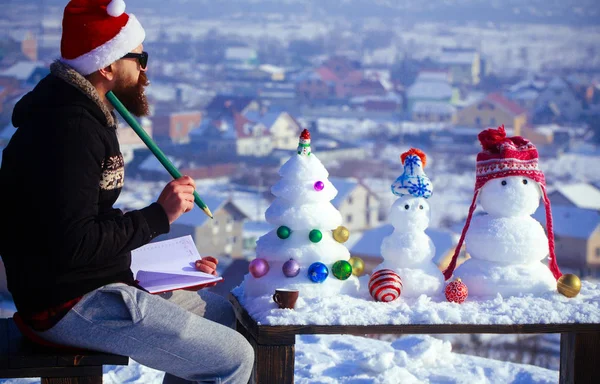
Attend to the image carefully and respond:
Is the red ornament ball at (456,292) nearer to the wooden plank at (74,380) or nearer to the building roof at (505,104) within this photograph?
the wooden plank at (74,380)

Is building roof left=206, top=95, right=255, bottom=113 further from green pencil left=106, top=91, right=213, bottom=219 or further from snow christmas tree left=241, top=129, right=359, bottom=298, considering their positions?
green pencil left=106, top=91, right=213, bottom=219

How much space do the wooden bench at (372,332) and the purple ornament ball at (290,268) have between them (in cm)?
15

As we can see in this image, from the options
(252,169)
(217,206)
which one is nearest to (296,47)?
(252,169)

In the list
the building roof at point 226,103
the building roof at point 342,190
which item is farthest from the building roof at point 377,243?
the building roof at point 226,103

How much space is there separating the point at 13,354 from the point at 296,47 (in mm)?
27329

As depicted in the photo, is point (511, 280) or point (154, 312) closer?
point (154, 312)

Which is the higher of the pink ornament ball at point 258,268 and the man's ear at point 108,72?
the man's ear at point 108,72

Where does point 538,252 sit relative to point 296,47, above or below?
below

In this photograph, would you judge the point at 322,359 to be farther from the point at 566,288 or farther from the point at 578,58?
the point at 578,58

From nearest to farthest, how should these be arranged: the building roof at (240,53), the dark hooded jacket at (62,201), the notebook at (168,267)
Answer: the dark hooded jacket at (62,201)
the notebook at (168,267)
the building roof at (240,53)

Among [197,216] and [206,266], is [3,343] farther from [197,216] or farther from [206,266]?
[197,216]

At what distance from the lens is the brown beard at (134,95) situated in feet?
5.70

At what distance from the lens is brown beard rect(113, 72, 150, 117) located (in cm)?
174

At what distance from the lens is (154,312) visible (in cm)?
161
